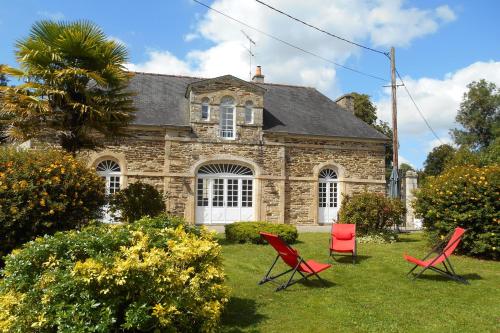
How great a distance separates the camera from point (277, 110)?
829 inches

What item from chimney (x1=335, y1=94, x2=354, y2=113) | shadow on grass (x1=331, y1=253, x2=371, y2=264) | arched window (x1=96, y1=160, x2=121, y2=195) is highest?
chimney (x1=335, y1=94, x2=354, y2=113)

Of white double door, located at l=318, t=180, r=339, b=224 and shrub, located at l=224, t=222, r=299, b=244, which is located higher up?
white double door, located at l=318, t=180, r=339, b=224

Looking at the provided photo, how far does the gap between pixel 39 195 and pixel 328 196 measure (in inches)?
597

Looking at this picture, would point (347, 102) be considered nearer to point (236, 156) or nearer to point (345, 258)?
point (236, 156)

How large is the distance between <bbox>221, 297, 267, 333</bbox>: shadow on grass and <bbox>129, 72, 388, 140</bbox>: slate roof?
13.1 m

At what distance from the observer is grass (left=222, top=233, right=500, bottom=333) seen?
525 centimetres

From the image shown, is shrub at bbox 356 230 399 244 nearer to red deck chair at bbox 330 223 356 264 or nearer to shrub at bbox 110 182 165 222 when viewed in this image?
red deck chair at bbox 330 223 356 264

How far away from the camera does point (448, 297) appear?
21.5 feet

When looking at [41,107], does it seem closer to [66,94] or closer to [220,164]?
[66,94]

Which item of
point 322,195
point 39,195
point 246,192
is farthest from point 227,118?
point 39,195

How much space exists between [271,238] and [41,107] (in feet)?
20.3

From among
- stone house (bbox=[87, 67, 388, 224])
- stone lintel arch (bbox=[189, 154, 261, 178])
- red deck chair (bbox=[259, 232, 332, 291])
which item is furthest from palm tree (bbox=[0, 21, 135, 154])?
stone lintel arch (bbox=[189, 154, 261, 178])

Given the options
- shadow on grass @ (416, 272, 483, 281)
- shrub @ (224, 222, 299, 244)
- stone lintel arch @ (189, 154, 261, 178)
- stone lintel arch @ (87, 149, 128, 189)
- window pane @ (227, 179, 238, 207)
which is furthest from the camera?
window pane @ (227, 179, 238, 207)

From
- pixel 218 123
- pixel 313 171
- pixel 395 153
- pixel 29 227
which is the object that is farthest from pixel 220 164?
pixel 29 227
